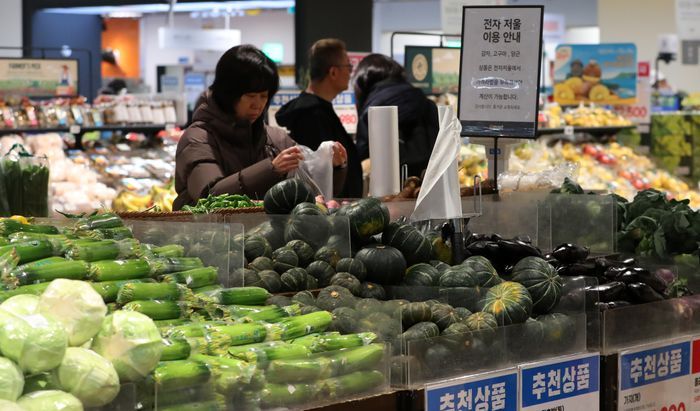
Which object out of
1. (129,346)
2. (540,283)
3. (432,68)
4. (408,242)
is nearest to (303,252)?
(408,242)

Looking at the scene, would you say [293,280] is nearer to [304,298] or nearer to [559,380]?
[304,298]

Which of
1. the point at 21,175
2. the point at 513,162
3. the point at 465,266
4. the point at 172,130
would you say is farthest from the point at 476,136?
the point at 172,130

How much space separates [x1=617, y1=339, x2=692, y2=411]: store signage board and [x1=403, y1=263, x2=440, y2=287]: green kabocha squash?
0.57m

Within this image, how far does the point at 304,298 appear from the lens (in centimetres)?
287

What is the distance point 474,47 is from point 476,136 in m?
0.34

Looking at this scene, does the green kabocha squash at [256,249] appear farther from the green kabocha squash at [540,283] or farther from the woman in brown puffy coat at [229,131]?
the woman in brown puffy coat at [229,131]

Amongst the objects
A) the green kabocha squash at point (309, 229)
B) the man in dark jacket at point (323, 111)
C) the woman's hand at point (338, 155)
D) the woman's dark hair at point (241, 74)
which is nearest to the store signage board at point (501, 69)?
the woman's hand at point (338, 155)

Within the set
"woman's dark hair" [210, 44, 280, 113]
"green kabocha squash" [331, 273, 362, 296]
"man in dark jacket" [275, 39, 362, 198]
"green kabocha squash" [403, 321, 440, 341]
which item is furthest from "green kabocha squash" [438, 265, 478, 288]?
"man in dark jacket" [275, 39, 362, 198]

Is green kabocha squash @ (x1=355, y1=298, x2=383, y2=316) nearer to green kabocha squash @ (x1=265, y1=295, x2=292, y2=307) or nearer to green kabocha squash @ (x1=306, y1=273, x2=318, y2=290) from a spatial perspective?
green kabocha squash @ (x1=265, y1=295, x2=292, y2=307)

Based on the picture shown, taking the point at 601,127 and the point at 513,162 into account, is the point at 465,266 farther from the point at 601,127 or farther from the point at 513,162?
the point at 601,127

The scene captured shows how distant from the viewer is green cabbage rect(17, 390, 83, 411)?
1.87 meters

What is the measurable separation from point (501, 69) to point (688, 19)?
9.56 m

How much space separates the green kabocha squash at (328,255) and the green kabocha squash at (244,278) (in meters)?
0.22

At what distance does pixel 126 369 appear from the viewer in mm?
2061
